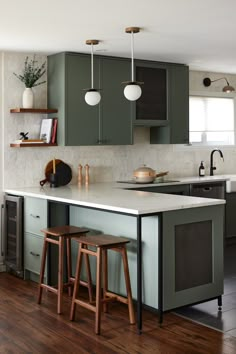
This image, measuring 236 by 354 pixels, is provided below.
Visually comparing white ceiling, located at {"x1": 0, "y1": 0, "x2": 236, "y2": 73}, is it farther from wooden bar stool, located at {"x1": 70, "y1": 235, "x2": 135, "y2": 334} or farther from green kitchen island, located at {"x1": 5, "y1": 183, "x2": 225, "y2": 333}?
wooden bar stool, located at {"x1": 70, "y1": 235, "x2": 135, "y2": 334}

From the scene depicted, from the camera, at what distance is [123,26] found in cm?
436

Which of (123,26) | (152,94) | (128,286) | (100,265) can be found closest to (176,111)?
(152,94)

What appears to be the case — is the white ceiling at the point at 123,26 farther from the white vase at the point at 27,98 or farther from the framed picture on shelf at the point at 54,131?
the framed picture on shelf at the point at 54,131

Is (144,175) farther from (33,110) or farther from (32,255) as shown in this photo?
(32,255)

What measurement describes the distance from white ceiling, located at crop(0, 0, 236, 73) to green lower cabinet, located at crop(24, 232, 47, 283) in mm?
1867

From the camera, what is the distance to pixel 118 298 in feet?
13.3

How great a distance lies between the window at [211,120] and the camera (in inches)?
282

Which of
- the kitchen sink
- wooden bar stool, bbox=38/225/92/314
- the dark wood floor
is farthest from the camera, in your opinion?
the kitchen sink

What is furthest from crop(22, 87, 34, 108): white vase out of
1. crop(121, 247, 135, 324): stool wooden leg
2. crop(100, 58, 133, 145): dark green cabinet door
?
crop(121, 247, 135, 324): stool wooden leg

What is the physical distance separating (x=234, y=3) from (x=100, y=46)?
1834mm

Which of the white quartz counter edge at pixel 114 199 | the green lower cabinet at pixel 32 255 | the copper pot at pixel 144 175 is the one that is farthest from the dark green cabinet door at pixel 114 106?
the green lower cabinet at pixel 32 255

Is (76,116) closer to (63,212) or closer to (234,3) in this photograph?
(63,212)

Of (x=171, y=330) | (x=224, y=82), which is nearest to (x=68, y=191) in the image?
(x=171, y=330)

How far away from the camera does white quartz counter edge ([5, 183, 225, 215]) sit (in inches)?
151
